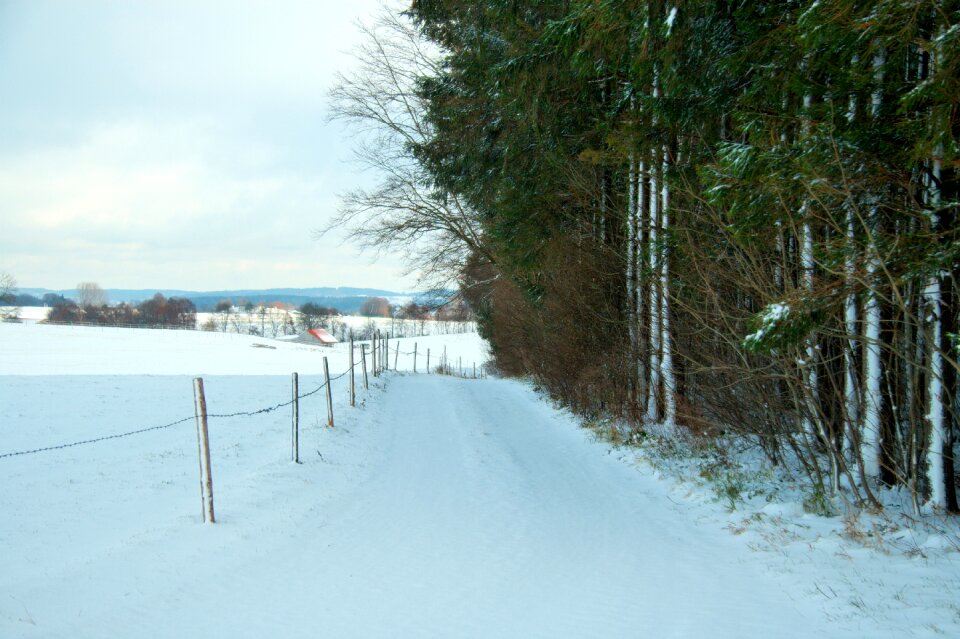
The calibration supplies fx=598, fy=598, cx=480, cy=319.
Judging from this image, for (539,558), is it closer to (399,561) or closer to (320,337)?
(399,561)

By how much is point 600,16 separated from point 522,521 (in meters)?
5.44

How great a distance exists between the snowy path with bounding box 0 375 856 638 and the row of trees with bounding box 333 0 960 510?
190cm

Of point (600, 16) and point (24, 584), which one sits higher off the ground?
point (600, 16)

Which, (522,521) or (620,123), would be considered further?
(620,123)

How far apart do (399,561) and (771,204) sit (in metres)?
4.52

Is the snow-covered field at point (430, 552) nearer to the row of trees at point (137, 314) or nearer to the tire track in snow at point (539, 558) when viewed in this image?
the tire track in snow at point (539, 558)

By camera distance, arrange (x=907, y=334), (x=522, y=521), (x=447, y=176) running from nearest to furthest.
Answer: (x=907, y=334)
(x=522, y=521)
(x=447, y=176)

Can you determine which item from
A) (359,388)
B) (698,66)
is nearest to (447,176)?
(359,388)

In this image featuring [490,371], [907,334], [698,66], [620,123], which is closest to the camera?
[907,334]

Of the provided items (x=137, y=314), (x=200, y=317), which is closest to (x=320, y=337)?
(x=137, y=314)

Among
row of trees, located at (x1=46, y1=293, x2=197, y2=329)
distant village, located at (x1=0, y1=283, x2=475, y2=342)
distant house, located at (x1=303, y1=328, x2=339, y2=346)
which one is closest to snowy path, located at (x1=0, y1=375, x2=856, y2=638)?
distant village, located at (x1=0, y1=283, x2=475, y2=342)

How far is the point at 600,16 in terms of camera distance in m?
6.23

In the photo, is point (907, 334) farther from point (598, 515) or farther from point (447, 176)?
point (447, 176)

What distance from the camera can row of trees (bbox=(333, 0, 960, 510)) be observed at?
4.71 m
